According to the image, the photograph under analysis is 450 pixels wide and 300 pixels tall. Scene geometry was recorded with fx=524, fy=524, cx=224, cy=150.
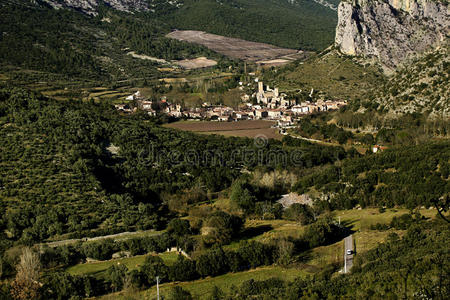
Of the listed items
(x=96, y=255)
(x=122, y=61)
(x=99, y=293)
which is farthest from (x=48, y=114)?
(x=122, y=61)

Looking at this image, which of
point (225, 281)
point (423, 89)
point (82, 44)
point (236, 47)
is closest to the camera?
point (225, 281)

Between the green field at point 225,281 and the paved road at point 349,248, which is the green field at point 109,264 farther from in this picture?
the paved road at point 349,248

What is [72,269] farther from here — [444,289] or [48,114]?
[48,114]

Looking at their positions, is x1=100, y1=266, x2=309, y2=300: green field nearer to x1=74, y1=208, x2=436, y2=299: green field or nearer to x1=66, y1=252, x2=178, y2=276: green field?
x1=74, y1=208, x2=436, y2=299: green field

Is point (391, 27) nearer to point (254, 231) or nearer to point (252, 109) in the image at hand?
point (252, 109)

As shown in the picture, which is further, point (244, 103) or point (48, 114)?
point (244, 103)

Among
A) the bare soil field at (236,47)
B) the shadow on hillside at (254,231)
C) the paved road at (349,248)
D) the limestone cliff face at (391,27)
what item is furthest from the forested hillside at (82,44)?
the paved road at (349,248)

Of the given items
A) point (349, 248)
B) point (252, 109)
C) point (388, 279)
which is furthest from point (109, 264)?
point (252, 109)
